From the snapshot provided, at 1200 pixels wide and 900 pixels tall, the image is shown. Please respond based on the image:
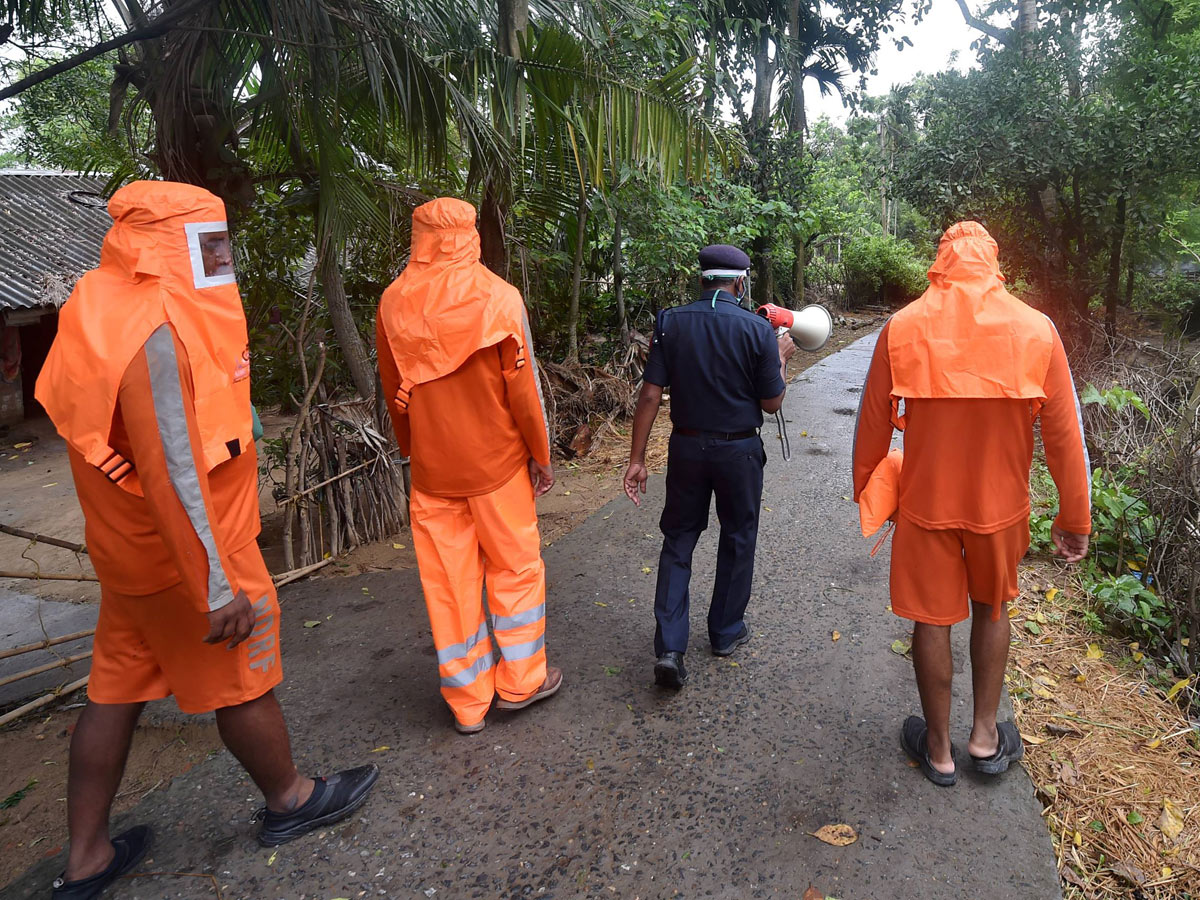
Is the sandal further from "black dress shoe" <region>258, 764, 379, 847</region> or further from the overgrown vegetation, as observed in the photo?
the overgrown vegetation

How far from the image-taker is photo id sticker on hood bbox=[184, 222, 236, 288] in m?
2.19

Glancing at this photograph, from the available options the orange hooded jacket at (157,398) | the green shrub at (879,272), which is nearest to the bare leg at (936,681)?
the orange hooded jacket at (157,398)

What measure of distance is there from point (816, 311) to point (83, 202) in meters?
16.3

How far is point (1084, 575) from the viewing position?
4566 millimetres

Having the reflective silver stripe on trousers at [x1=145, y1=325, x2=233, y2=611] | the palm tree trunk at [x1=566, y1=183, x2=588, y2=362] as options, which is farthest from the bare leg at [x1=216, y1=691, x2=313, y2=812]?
the palm tree trunk at [x1=566, y1=183, x2=588, y2=362]

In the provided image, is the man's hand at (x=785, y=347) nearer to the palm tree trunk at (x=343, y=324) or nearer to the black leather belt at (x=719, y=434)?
the black leather belt at (x=719, y=434)

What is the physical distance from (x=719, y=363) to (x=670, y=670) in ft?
4.45

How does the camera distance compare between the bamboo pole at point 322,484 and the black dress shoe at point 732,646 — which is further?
the bamboo pole at point 322,484

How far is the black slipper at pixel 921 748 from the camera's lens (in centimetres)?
278

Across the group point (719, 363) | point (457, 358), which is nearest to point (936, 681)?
point (719, 363)

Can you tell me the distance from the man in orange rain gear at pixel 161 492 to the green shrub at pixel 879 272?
70.5ft

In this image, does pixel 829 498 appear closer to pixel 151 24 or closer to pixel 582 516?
pixel 582 516

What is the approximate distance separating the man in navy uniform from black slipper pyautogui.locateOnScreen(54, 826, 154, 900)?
6.53 ft

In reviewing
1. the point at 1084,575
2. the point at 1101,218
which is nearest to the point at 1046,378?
the point at 1084,575
